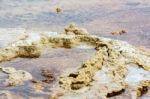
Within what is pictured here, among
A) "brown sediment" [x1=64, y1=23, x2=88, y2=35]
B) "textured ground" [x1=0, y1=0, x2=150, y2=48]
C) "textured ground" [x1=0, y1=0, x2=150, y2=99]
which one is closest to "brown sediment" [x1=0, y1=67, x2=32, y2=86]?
"textured ground" [x1=0, y1=0, x2=150, y2=99]

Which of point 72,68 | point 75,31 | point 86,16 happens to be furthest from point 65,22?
point 72,68

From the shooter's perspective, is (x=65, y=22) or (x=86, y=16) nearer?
(x=65, y=22)

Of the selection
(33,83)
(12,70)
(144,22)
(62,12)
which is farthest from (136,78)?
(62,12)

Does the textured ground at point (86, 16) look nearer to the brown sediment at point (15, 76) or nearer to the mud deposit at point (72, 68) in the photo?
the mud deposit at point (72, 68)

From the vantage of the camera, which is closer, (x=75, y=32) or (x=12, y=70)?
(x=12, y=70)

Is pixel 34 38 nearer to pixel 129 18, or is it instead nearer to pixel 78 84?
pixel 78 84

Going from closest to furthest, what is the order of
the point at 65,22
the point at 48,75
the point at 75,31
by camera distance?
the point at 48,75
the point at 75,31
the point at 65,22

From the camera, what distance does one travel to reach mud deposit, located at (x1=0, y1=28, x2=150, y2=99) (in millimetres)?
4586

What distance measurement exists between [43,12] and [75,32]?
1.93 m

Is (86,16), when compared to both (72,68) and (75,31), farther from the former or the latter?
(72,68)

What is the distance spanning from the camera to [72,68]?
211 inches

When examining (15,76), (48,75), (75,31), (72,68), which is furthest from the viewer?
(75,31)

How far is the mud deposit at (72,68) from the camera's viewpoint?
459 centimetres

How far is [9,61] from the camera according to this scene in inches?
222
